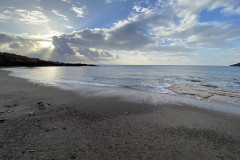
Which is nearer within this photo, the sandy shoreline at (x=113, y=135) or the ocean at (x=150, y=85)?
the sandy shoreline at (x=113, y=135)

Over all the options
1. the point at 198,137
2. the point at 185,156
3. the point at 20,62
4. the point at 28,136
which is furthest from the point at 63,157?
the point at 20,62

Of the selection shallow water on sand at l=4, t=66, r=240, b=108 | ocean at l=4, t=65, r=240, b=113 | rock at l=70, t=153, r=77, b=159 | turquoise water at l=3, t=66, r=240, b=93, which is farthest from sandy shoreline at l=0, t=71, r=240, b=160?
turquoise water at l=3, t=66, r=240, b=93

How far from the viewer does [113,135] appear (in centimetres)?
399

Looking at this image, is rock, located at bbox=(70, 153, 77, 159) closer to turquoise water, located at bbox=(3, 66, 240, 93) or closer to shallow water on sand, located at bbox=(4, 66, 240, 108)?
shallow water on sand, located at bbox=(4, 66, 240, 108)

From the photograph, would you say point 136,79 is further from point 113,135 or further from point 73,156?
point 73,156

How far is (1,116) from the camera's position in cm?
496

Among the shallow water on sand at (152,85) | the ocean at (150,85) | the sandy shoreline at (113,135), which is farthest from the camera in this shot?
the shallow water on sand at (152,85)

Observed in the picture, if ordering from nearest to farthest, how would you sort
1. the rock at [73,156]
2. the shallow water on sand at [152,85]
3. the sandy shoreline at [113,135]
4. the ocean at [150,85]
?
the rock at [73,156] < the sandy shoreline at [113,135] < the ocean at [150,85] < the shallow water on sand at [152,85]

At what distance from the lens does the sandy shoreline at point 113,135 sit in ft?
10.5

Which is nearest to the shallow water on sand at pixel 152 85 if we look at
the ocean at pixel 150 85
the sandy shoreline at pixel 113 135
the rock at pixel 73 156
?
the ocean at pixel 150 85

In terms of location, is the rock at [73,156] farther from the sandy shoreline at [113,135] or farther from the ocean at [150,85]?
the ocean at [150,85]

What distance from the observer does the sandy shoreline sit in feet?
10.5

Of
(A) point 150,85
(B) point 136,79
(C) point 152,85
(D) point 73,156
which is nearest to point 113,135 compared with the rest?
(D) point 73,156

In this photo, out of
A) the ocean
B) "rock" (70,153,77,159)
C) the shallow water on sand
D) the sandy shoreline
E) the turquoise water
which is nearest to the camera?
"rock" (70,153,77,159)
